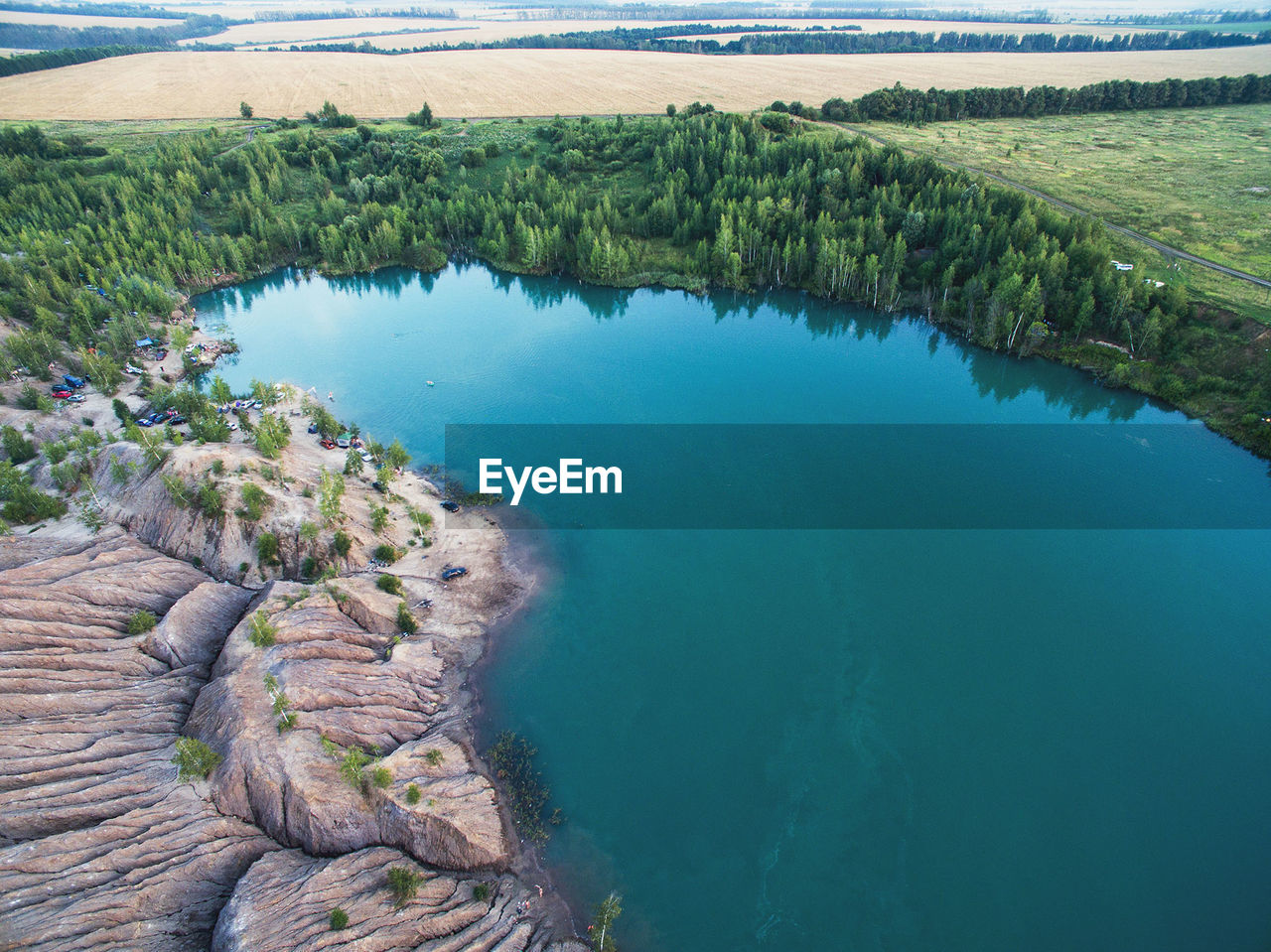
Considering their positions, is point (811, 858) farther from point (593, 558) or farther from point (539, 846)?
point (593, 558)

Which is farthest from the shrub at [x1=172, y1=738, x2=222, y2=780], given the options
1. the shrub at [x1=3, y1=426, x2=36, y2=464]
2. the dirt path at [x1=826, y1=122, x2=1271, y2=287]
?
the dirt path at [x1=826, y1=122, x2=1271, y2=287]

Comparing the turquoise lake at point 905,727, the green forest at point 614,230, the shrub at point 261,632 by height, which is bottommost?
the turquoise lake at point 905,727

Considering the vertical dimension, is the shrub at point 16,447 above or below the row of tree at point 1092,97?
below

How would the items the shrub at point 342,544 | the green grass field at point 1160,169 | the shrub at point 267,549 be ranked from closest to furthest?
the shrub at point 267,549, the shrub at point 342,544, the green grass field at point 1160,169

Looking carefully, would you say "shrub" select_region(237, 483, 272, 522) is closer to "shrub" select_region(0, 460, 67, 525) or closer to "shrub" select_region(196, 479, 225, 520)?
"shrub" select_region(196, 479, 225, 520)
